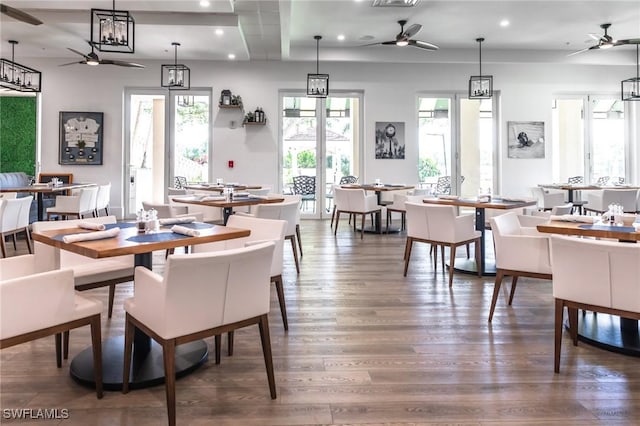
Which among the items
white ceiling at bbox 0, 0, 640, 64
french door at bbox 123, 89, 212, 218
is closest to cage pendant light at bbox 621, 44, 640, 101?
white ceiling at bbox 0, 0, 640, 64

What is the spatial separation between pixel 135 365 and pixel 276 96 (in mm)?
8015

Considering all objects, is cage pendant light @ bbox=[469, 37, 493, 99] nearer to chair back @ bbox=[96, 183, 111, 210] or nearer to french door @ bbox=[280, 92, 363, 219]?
french door @ bbox=[280, 92, 363, 219]

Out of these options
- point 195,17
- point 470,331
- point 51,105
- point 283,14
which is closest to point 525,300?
point 470,331

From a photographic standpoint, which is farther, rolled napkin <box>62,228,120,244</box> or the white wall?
the white wall

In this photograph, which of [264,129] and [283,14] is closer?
[283,14]

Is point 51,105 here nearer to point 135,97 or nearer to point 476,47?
point 135,97

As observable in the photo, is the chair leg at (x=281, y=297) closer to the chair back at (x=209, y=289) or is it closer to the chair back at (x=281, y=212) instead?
the chair back at (x=209, y=289)

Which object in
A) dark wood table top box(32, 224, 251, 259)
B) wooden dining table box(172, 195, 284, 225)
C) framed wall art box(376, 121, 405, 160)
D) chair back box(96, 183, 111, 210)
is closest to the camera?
dark wood table top box(32, 224, 251, 259)

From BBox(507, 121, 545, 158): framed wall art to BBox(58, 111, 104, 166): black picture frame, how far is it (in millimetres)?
9308

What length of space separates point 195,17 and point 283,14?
151cm

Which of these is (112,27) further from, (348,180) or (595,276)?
(348,180)

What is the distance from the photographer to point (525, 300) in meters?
3.64

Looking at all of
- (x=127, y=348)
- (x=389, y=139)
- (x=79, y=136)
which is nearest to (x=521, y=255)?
(x=127, y=348)

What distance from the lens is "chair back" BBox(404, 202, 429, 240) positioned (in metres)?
4.23
